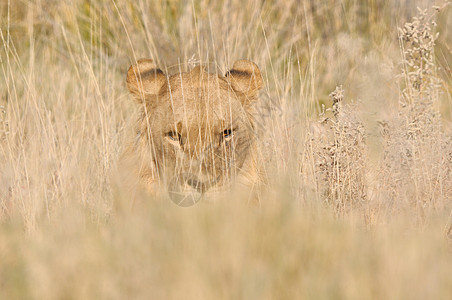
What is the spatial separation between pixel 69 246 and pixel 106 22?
196 inches

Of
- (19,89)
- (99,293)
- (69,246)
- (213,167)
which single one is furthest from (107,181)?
(19,89)

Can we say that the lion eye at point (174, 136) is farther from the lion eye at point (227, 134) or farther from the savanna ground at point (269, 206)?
the savanna ground at point (269, 206)

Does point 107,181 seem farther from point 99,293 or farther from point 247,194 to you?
point 99,293

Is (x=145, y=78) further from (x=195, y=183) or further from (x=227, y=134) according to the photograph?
(x=195, y=183)

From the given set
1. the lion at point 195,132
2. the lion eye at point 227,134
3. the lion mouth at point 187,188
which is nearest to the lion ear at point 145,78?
the lion at point 195,132

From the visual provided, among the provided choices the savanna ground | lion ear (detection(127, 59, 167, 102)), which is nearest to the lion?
lion ear (detection(127, 59, 167, 102))

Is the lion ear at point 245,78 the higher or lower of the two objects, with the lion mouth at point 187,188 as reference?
higher

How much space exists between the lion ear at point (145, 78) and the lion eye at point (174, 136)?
398 mm

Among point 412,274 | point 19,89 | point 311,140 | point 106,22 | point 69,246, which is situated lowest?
point 412,274

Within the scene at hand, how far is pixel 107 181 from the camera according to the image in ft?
13.3

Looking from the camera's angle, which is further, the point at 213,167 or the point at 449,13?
the point at 449,13

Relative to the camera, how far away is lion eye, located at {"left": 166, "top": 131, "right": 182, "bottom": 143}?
13.3 ft

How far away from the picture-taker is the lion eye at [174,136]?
13.3 feet

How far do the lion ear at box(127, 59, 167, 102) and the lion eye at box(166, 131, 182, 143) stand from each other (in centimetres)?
40
